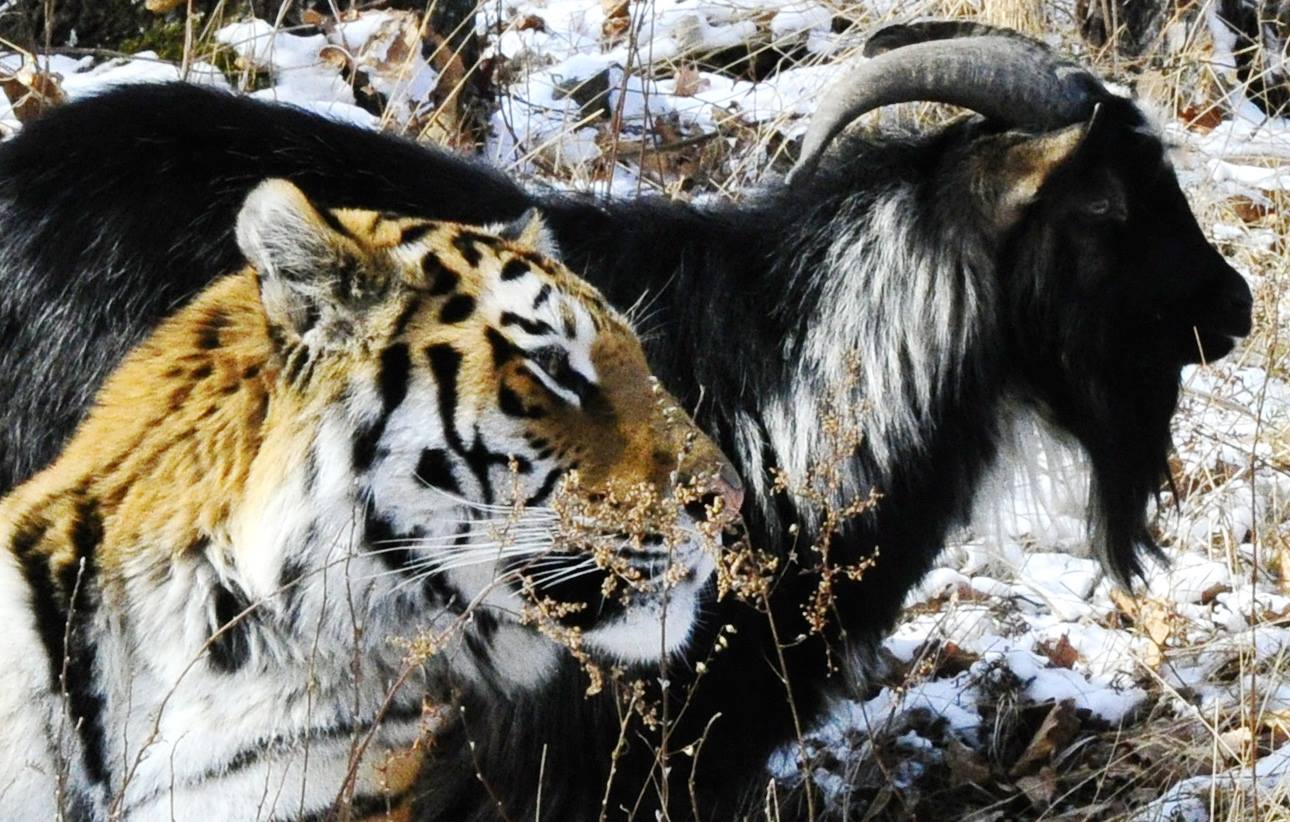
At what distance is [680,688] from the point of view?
4383 millimetres

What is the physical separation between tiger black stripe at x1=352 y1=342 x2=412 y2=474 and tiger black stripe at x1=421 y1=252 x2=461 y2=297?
0.15 metres

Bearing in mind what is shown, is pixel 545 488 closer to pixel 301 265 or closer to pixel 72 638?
pixel 301 265

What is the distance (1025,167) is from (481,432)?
182 cm

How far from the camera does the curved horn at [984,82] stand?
14.4 ft

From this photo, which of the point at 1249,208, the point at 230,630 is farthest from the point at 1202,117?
the point at 230,630

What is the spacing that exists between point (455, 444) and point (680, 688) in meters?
1.37

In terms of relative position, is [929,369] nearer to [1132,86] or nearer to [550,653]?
[550,653]

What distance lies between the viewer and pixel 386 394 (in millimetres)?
3172

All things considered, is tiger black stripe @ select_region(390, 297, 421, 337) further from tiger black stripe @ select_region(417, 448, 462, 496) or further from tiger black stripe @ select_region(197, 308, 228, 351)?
tiger black stripe @ select_region(197, 308, 228, 351)

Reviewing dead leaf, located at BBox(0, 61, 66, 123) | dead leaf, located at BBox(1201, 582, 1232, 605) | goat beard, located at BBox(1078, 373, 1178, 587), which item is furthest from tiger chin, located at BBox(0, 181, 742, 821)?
dead leaf, located at BBox(0, 61, 66, 123)

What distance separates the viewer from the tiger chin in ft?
10.2

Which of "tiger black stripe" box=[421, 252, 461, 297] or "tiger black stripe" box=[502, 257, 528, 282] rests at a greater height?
"tiger black stripe" box=[421, 252, 461, 297]

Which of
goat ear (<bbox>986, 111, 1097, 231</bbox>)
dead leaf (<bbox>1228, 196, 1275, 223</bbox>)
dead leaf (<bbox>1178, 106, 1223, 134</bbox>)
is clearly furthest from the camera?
dead leaf (<bbox>1178, 106, 1223, 134</bbox>)

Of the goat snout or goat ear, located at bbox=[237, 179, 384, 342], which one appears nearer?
goat ear, located at bbox=[237, 179, 384, 342]
